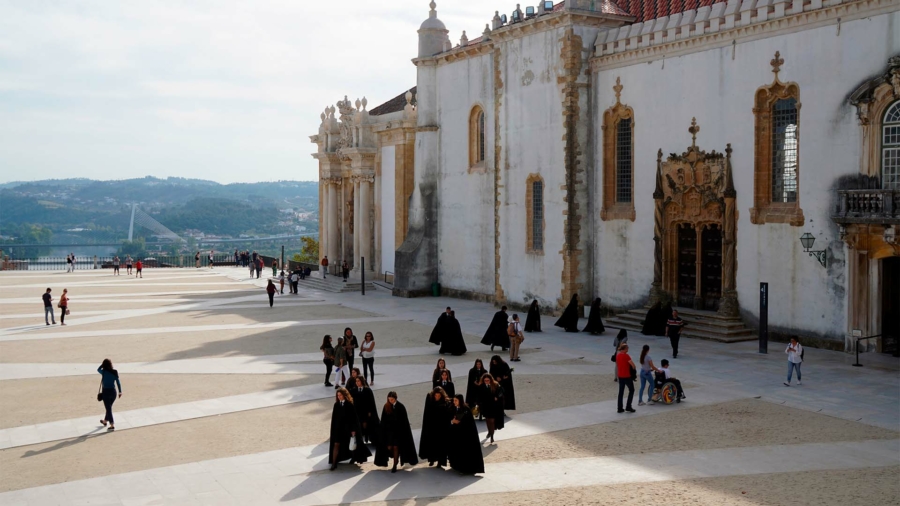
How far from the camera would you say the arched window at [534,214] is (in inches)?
1444

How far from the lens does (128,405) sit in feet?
66.9

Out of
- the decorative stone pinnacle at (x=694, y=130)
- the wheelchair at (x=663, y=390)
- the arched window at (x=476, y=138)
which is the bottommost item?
the wheelchair at (x=663, y=390)

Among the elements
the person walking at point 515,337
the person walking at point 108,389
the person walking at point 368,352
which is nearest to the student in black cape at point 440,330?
the person walking at point 515,337

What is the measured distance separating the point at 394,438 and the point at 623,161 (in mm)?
21051

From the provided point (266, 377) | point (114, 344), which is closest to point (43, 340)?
point (114, 344)

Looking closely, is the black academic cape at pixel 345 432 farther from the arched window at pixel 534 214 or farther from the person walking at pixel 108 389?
the arched window at pixel 534 214

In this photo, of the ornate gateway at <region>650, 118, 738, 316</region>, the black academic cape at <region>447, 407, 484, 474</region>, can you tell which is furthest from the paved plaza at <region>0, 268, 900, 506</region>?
the ornate gateway at <region>650, 118, 738, 316</region>

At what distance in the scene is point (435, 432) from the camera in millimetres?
15336

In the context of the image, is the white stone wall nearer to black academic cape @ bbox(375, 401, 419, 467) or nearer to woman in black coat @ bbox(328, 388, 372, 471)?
black academic cape @ bbox(375, 401, 419, 467)

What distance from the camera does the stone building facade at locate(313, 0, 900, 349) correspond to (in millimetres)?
25000

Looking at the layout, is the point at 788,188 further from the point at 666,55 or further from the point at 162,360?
the point at 162,360

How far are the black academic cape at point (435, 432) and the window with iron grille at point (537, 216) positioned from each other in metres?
21.4

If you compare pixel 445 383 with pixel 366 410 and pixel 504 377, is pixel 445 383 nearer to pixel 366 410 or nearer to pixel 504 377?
pixel 366 410

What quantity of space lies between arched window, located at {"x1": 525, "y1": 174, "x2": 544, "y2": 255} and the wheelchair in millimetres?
16867
